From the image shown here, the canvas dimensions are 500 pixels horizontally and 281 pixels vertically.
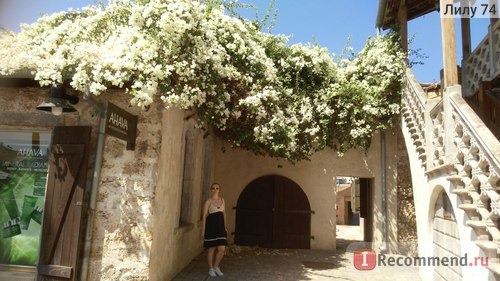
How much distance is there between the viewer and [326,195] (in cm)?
1051

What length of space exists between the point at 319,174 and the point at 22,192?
745 centimetres

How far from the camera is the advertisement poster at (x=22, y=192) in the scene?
17.7 feet

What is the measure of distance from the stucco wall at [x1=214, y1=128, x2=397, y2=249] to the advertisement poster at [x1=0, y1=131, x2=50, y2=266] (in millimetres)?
5703

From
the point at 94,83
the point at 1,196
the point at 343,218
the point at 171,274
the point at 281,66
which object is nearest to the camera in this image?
the point at 94,83

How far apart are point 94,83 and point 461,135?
494cm

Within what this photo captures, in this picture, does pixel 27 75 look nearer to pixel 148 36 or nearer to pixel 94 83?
pixel 94 83

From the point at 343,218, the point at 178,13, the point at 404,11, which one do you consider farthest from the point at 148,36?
the point at 343,218

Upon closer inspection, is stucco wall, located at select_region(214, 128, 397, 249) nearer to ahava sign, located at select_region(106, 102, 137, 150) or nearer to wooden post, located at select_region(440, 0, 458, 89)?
wooden post, located at select_region(440, 0, 458, 89)

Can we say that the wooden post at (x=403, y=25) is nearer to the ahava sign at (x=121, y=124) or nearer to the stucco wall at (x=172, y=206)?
the stucco wall at (x=172, y=206)

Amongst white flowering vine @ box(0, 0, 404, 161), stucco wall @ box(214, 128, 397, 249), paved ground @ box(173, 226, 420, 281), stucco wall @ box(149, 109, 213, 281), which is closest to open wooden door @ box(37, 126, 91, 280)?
white flowering vine @ box(0, 0, 404, 161)

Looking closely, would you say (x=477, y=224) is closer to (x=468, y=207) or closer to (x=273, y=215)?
(x=468, y=207)

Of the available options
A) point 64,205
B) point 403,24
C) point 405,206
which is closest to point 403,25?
point 403,24

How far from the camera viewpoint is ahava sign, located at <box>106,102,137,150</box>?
4.59 m

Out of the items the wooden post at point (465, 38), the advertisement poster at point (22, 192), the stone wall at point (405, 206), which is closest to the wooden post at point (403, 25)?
the wooden post at point (465, 38)
